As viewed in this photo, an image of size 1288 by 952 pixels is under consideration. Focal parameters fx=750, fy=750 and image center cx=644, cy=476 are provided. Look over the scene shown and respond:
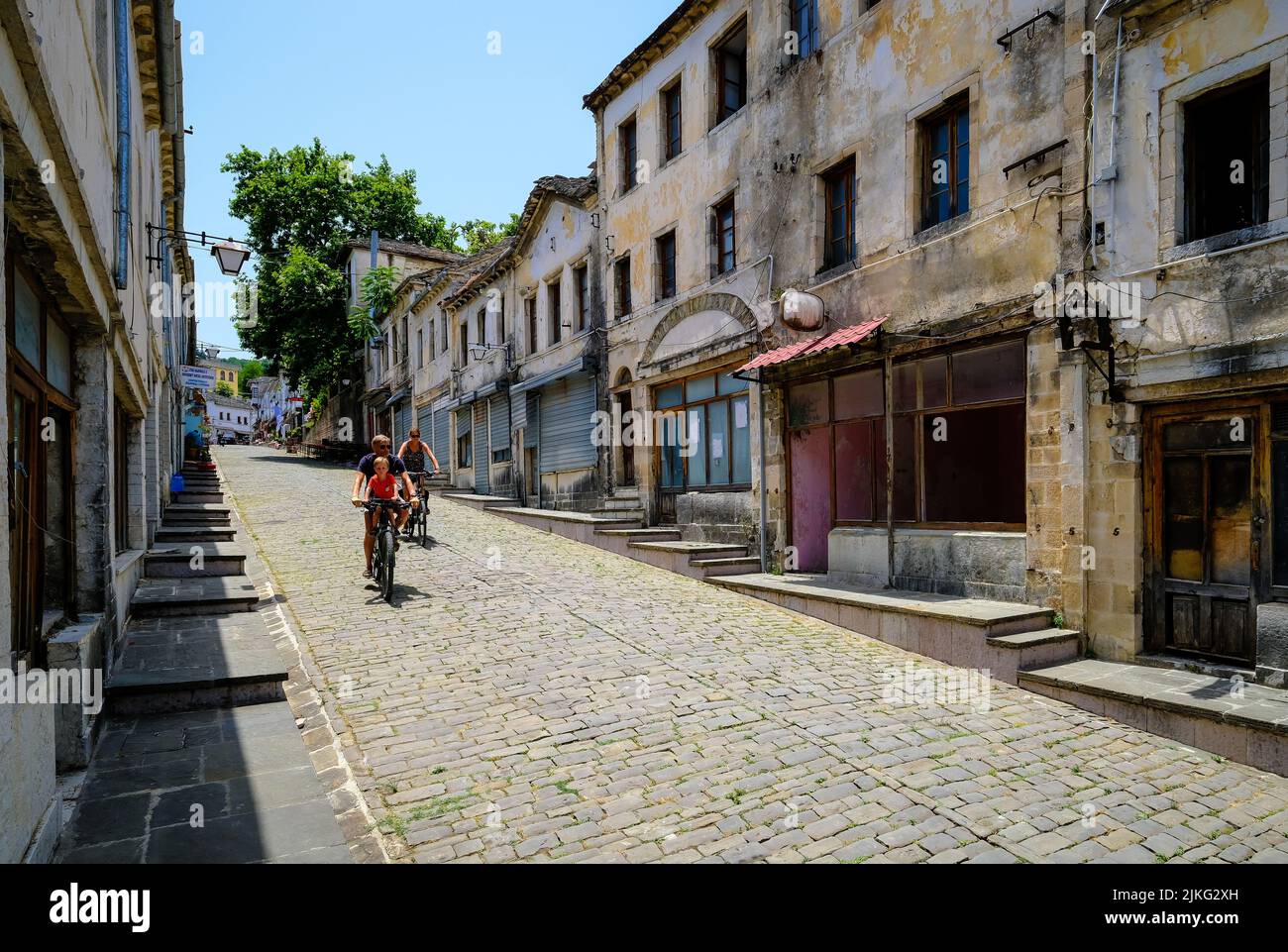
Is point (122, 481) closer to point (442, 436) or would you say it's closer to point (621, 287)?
point (621, 287)

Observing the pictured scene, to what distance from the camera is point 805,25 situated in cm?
1220

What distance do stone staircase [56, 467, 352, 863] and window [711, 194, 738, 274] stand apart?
9.61 metres

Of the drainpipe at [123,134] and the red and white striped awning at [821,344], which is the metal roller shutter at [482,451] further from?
the drainpipe at [123,134]

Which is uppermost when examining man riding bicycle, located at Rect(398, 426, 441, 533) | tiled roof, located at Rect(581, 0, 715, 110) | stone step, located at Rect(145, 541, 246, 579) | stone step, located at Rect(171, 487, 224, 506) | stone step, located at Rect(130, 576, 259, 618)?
tiled roof, located at Rect(581, 0, 715, 110)

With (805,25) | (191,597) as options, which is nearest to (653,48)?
(805,25)

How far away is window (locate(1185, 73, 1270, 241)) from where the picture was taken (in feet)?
22.6

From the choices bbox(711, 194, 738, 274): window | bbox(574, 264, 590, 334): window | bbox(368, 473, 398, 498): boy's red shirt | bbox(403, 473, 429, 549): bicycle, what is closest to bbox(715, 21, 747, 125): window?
bbox(711, 194, 738, 274): window

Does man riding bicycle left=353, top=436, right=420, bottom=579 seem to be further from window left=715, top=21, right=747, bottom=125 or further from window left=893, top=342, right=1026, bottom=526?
window left=715, top=21, right=747, bottom=125

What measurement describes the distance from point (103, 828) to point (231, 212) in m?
38.7

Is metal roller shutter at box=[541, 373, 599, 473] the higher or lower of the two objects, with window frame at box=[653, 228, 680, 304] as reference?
lower

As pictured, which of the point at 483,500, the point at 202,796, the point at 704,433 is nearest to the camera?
the point at 202,796

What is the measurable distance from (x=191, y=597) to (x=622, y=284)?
11.3 meters
